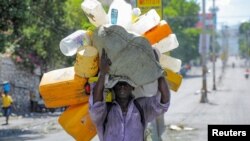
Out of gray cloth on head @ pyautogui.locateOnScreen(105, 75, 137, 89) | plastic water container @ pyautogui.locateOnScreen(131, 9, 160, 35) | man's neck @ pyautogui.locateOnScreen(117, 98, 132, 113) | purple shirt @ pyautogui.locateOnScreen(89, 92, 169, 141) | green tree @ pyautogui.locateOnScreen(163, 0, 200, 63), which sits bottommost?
green tree @ pyautogui.locateOnScreen(163, 0, 200, 63)

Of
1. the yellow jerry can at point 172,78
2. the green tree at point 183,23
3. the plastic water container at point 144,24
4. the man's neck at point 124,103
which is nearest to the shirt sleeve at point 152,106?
the man's neck at point 124,103

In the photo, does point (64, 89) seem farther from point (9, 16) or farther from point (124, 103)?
point (9, 16)

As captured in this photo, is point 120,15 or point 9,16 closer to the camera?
point 120,15

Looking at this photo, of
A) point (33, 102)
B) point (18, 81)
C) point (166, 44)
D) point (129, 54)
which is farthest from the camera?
point (18, 81)

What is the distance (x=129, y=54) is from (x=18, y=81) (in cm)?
2854

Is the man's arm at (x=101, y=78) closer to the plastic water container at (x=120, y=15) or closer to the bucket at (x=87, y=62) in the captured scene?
the bucket at (x=87, y=62)

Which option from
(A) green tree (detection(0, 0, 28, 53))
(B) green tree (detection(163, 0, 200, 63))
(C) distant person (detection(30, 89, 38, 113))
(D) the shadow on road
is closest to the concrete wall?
(C) distant person (detection(30, 89, 38, 113))

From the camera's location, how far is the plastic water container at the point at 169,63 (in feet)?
18.1

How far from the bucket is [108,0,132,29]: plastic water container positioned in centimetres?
30

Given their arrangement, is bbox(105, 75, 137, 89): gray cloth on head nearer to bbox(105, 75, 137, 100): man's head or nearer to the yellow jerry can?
bbox(105, 75, 137, 100): man's head

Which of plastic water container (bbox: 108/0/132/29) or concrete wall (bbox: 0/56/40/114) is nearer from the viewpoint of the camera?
plastic water container (bbox: 108/0/132/29)

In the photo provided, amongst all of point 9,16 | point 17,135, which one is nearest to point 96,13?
point 9,16

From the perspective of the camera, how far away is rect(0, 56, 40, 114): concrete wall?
1238 inches

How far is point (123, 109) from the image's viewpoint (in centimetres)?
508
